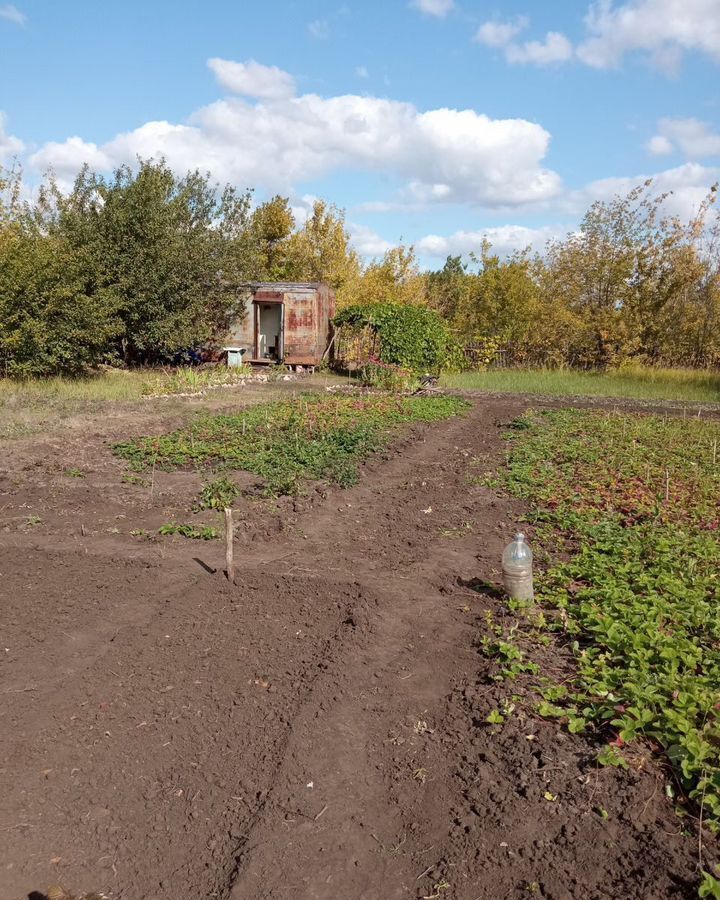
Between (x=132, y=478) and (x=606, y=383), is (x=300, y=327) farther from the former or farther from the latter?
(x=132, y=478)

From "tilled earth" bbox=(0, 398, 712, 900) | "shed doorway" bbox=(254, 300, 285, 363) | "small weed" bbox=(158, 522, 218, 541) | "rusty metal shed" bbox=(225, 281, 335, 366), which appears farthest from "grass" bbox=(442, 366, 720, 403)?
"tilled earth" bbox=(0, 398, 712, 900)

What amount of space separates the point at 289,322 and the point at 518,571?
61.8 feet

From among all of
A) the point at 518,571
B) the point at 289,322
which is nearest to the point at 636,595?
the point at 518,571

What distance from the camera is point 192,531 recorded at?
6.50 meters

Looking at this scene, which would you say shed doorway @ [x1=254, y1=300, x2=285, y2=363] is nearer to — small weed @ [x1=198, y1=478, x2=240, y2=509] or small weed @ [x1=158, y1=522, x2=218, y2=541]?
small weed @ [x1=198, y1=478, x2=240, y2=509]

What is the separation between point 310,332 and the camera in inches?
897

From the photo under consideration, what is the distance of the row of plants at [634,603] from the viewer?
10.8 feet

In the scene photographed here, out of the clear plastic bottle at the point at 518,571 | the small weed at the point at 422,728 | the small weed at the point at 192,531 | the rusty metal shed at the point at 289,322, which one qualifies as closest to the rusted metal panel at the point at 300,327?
the rusty metal shed at the point at 289,322

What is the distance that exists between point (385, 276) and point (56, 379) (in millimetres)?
18528

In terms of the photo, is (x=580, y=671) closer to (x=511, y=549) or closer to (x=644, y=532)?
(x=511, y=549)

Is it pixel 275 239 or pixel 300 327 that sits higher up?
pixel 275 239

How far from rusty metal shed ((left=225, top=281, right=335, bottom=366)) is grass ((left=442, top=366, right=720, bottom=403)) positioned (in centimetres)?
468

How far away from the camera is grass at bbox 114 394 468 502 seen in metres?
8.71

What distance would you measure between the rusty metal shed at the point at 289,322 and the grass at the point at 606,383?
4680mm
